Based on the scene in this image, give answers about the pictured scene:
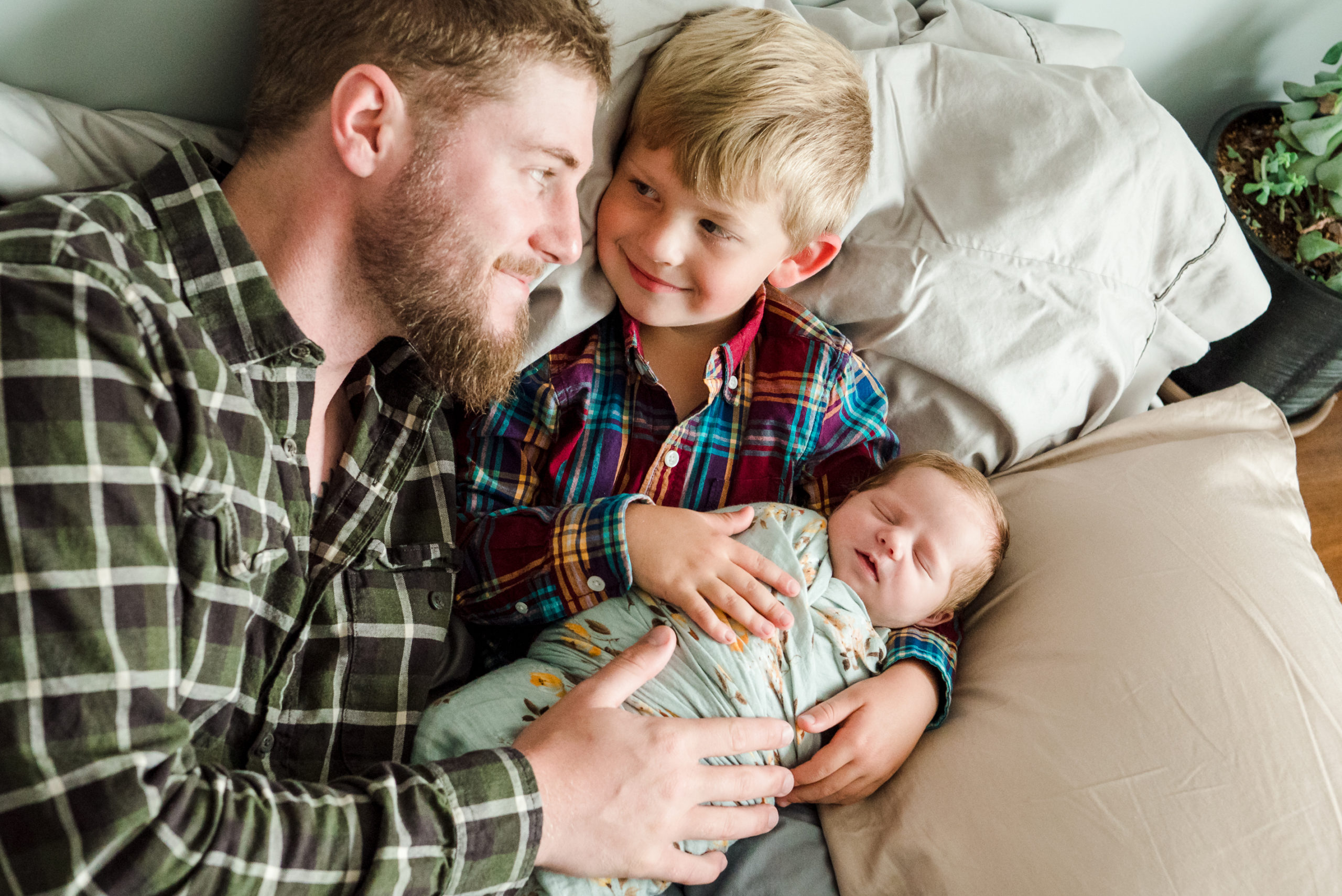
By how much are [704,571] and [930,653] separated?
327 mm

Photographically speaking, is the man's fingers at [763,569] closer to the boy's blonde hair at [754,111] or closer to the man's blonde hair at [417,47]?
the boy's blonde hair at [754,111]

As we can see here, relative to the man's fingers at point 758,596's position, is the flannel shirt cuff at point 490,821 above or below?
above

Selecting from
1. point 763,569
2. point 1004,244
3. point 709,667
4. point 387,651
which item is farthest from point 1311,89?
point 387,651

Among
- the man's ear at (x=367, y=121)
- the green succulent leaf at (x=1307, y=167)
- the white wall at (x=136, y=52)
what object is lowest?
the green succulent leaf at (x=1307, y=167)

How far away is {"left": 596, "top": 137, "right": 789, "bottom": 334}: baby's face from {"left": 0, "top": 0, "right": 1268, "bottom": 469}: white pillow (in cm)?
5

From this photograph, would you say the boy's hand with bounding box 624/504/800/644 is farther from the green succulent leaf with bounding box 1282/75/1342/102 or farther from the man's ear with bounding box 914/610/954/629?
the green succulent leaf with bounding box 1282/75/1342/102

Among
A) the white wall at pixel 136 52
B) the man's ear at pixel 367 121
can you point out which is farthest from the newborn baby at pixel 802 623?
the white wall at pixel 136 52

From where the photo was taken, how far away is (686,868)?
39.6 inches

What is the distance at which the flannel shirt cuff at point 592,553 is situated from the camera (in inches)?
45.6

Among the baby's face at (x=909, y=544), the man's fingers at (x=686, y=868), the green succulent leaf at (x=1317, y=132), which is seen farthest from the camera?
the green succulent leaf at (x=1317, y=132)

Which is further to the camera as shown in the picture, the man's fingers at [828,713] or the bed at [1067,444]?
the man's fingers at [828,713]

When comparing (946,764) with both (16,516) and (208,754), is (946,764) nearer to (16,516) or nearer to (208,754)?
(208,754)

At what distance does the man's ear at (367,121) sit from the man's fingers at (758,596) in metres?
0.61

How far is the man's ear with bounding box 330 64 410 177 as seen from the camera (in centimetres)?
95
